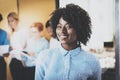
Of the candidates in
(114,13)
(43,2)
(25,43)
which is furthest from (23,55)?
(114,13)

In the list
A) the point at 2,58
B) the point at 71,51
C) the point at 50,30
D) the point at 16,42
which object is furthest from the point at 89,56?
the point at 2,58

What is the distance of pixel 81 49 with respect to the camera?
5.24 feet

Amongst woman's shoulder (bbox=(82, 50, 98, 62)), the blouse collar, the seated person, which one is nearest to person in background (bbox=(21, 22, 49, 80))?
the seated person

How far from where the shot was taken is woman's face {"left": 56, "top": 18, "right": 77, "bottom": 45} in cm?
155

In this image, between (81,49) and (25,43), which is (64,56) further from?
(25,43)

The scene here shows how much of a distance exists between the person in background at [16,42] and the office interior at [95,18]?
1.5 inches

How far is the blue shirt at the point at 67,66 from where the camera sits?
1.54m

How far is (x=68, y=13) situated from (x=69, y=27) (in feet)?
0.35

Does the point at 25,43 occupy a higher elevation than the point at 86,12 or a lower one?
lower

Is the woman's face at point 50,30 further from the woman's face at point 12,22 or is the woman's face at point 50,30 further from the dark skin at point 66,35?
the woman's face at point 12,22

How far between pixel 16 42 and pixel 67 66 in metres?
0.47

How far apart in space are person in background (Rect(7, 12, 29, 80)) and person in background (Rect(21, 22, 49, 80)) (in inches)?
1.8

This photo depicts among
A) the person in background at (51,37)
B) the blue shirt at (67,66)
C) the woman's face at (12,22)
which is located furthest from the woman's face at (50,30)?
the woman's face at (12,22)

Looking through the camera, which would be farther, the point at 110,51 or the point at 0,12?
the point at 0,12
